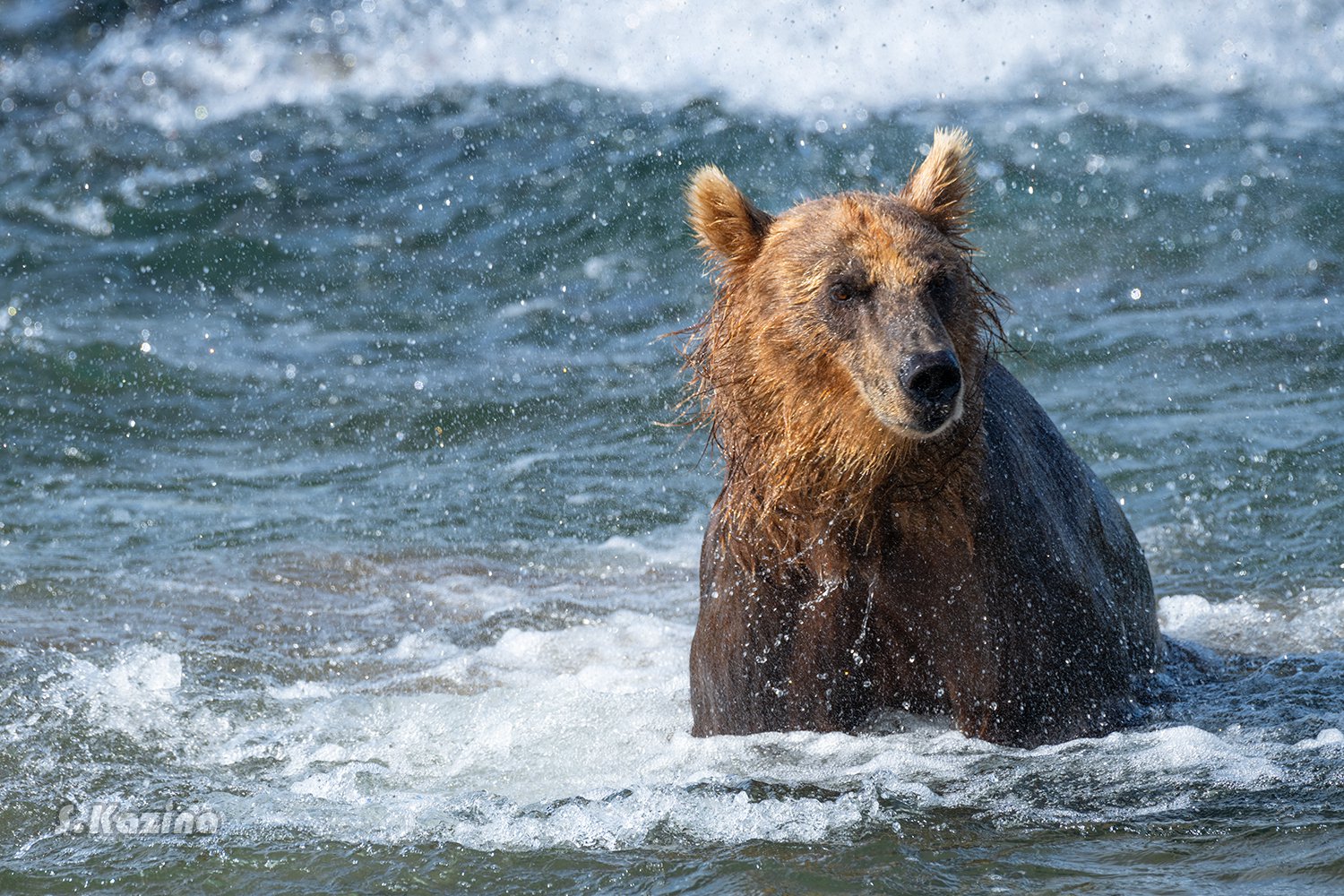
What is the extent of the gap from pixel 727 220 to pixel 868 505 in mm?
1007

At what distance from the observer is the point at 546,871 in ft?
16.1

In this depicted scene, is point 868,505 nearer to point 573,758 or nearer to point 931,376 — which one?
point 931,376

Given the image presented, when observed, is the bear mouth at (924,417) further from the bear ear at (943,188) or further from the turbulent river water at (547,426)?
the turbulent river water at (547,426)

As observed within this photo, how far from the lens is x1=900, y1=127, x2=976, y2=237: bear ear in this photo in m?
5.32

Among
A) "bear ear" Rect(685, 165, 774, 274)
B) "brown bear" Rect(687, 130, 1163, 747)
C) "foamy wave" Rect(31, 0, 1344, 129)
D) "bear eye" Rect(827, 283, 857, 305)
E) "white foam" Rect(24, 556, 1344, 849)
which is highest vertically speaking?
"foamy wave" Rect(31, 0, 1344, 129)

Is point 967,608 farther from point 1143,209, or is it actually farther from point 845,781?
point 1143,209

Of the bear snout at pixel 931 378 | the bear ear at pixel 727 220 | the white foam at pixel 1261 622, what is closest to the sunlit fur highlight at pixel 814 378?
the bear ear at pixel 727 220

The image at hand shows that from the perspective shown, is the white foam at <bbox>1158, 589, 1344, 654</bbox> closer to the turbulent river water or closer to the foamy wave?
the turbulent river water

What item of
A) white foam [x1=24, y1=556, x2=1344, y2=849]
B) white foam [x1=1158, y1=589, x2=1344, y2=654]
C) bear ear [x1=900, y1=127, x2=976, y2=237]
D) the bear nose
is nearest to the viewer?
the bear nose

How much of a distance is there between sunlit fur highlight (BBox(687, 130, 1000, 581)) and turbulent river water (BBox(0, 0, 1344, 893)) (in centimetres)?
81

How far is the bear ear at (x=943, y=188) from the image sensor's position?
5316 millimetres

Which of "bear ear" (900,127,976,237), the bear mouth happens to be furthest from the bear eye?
"bear ear" (900,127,976,237)

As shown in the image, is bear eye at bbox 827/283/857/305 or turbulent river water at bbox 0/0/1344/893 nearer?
bear eye at bbox 827/283/857/305

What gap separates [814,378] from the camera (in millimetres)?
4969
